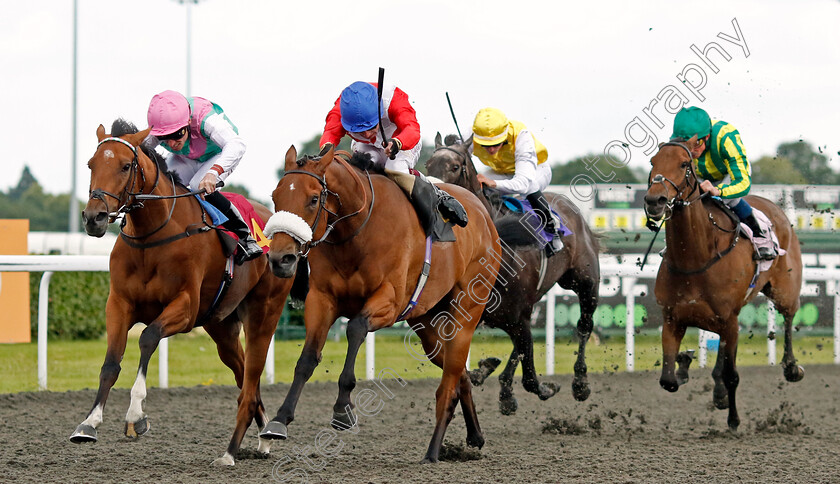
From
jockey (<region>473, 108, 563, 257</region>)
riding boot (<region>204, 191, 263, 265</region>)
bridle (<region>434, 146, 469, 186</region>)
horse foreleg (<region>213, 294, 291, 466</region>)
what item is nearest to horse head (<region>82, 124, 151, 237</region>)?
riding boot (<region>204, 191, 263, 265</region>)

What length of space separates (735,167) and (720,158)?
129 mm

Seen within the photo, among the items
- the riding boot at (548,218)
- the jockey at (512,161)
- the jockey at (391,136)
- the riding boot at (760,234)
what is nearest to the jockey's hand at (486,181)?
the jockey at (512,161)

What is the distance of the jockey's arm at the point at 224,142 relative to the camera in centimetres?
507

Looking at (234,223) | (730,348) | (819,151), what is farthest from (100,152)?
(819,151)

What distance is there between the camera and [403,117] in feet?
15.9

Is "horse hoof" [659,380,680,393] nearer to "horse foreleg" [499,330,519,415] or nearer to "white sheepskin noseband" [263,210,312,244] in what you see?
"horse foreleg" [499,330,519,415]

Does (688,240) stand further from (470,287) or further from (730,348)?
(470,287)

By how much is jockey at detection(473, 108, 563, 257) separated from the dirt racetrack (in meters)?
1.36

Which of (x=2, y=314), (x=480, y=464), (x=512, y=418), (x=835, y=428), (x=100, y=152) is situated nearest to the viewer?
(x=100, y=152)

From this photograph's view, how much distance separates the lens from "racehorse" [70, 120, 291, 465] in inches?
171

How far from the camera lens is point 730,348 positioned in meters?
6.33

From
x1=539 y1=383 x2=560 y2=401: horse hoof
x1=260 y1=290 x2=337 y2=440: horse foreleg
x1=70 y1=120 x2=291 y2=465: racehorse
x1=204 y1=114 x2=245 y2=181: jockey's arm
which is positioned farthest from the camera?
x1=539 y1=383 x2=560 y2=401: horse hoof

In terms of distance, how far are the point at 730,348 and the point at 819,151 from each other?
1566 millimetres

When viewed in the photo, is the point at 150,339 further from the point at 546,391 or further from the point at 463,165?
the point at 546,391
